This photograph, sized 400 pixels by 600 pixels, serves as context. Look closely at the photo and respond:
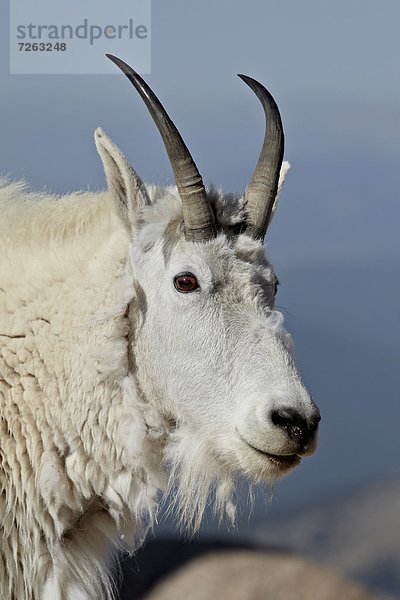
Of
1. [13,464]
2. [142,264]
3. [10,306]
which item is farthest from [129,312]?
[13,464]

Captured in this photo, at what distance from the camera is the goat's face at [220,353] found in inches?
197

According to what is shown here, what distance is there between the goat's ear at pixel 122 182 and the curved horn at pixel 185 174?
24 centimetres

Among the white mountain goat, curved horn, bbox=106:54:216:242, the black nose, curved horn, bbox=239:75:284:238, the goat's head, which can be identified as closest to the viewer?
the black nose

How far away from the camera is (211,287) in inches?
208

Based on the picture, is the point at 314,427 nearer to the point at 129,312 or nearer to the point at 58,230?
the point at 129,312

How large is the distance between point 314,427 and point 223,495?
0.92 meters

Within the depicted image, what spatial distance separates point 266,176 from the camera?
5.80 metres

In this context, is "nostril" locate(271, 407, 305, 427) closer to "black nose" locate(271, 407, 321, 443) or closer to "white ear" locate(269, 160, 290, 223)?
"black nose" locate(271, 407, 321, 443)

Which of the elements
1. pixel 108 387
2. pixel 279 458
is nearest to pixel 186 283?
pixel 108 387

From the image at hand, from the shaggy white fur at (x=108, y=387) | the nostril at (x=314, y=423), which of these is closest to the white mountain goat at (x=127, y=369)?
the shaggy white fur at (x=108, y=387)

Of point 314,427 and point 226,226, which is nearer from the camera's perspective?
point 314,427

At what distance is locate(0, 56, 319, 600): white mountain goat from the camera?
5.23 meters

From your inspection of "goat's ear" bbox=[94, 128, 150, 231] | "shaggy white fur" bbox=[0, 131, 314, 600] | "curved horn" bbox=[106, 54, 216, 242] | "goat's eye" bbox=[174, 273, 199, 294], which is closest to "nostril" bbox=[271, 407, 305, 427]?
"shaggy white fur" bbox=[0, 131, 314, 600]

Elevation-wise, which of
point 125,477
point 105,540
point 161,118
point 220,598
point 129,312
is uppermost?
point 161,118
